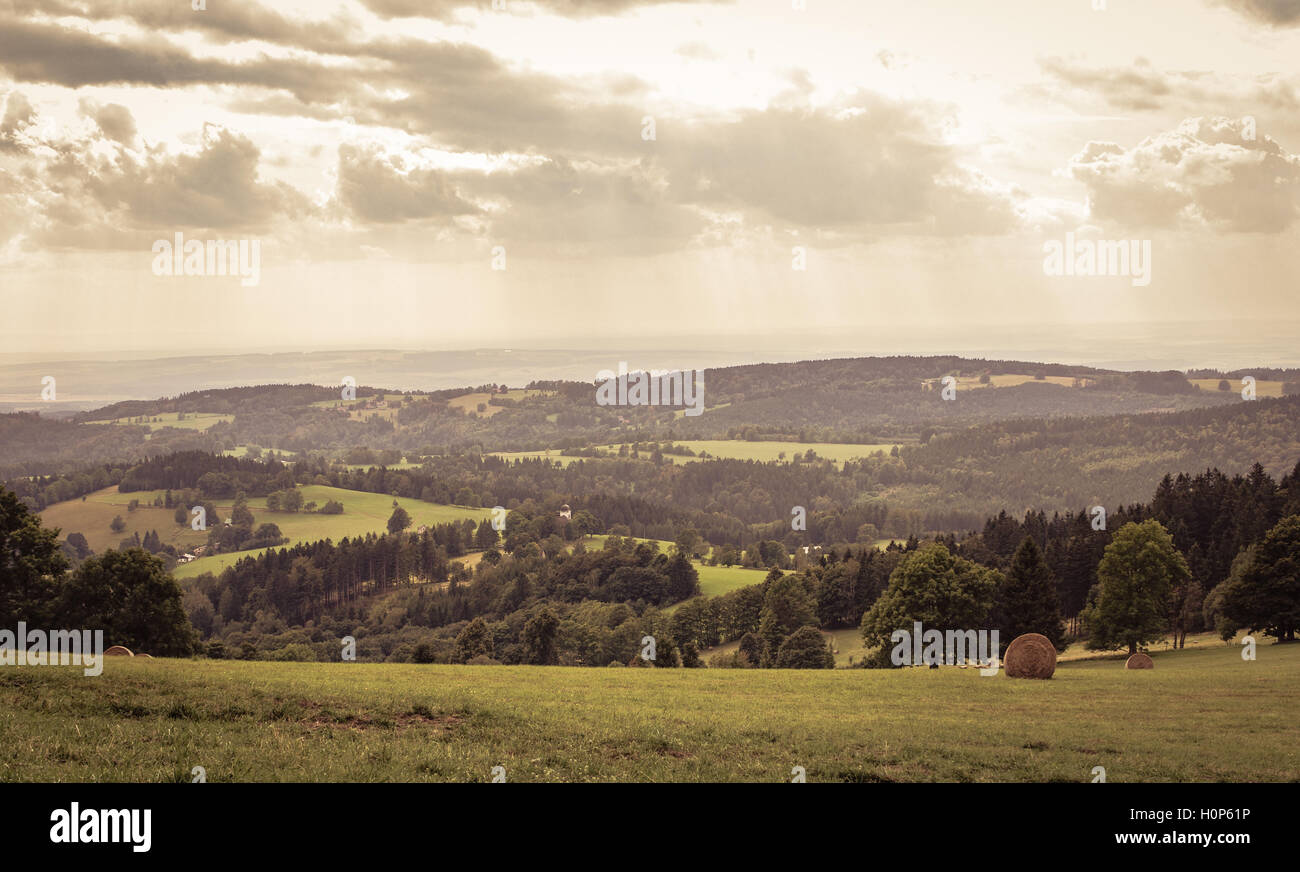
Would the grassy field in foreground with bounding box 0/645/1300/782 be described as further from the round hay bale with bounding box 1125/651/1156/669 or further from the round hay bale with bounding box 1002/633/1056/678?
the round hay bale with bounding box 1125/651/1156/669

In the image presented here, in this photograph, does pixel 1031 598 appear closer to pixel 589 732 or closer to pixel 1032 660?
pixel 1032 660

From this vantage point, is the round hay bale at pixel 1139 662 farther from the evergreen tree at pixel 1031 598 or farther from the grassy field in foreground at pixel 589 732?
the evergreen tree at pixel 1031 598

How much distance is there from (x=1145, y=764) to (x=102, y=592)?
5352cm

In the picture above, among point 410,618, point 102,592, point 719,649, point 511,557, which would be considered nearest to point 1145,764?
point 102,592

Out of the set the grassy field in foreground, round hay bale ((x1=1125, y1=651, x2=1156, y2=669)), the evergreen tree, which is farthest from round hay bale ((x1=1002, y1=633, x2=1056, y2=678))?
the evergreen tree

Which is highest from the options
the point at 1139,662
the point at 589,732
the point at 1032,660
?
the point at 589,732

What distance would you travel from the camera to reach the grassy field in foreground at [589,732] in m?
15.0

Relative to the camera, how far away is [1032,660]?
3784cm

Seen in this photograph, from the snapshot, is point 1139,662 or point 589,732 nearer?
point 589,732

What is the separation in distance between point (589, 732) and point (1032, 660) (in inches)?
1071

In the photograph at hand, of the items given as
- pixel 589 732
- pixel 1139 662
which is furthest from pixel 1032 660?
pixel 589 732

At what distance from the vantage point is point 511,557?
186125mm

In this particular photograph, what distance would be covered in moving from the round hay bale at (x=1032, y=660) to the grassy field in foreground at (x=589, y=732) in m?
6.75
